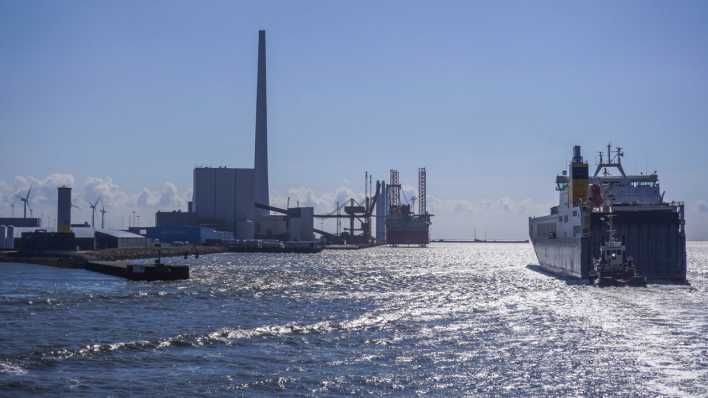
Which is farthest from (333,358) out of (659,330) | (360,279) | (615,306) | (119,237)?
(119,237)

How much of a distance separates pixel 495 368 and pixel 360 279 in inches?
2152

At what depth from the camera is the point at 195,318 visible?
44625 millimetres

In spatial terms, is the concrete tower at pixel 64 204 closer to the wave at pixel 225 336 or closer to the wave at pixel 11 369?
the wave at pixel 225 336

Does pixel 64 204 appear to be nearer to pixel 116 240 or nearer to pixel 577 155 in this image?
pixel 116 240

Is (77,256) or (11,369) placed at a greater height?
(77,256)

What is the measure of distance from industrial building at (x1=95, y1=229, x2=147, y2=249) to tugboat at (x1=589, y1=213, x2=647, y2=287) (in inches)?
3934

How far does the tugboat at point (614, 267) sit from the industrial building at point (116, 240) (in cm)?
9992

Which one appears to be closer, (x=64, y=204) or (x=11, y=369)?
(x=11, y=369)

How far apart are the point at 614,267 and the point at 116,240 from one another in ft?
344

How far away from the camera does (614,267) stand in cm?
6519

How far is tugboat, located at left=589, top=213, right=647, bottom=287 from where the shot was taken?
64.5 metres

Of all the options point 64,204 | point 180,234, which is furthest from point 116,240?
point 180,234

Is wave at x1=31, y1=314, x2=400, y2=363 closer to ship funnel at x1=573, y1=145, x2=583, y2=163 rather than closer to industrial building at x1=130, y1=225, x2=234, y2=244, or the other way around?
ship funnel at x1=573, y1=145, x2=583, y2=163

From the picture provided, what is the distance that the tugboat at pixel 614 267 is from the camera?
64.5 metres
